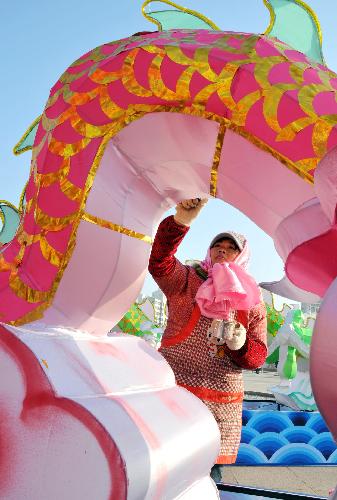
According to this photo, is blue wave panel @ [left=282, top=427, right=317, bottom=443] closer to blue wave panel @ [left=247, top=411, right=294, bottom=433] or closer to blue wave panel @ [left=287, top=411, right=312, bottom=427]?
blue wave panel @ [left=247, top=411, right=294, bottom=433]

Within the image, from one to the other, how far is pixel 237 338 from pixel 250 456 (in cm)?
156

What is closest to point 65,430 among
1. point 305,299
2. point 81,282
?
point 81,282

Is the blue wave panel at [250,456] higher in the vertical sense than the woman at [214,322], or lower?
lower

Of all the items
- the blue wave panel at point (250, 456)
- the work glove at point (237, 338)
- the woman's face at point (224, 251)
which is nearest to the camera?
the work glove at point (237, 338)

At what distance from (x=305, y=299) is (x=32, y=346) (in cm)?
83

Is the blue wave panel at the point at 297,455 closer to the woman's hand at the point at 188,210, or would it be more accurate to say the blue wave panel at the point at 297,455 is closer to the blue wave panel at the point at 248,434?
the blue wave panel at the point at 248,434

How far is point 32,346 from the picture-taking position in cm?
83

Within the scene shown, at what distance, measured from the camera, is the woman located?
5.11 feet

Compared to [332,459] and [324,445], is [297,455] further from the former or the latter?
[324,445]

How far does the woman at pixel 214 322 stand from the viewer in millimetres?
1558

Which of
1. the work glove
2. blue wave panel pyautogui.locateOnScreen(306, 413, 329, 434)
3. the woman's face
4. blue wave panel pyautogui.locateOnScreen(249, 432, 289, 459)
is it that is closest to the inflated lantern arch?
the work glove

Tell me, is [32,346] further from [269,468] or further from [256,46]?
[269,468]

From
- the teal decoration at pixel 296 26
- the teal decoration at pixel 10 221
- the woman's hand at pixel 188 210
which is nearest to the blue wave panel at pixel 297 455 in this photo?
the woman's hand at pixel 188 210

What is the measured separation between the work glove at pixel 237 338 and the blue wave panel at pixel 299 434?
194 cm
